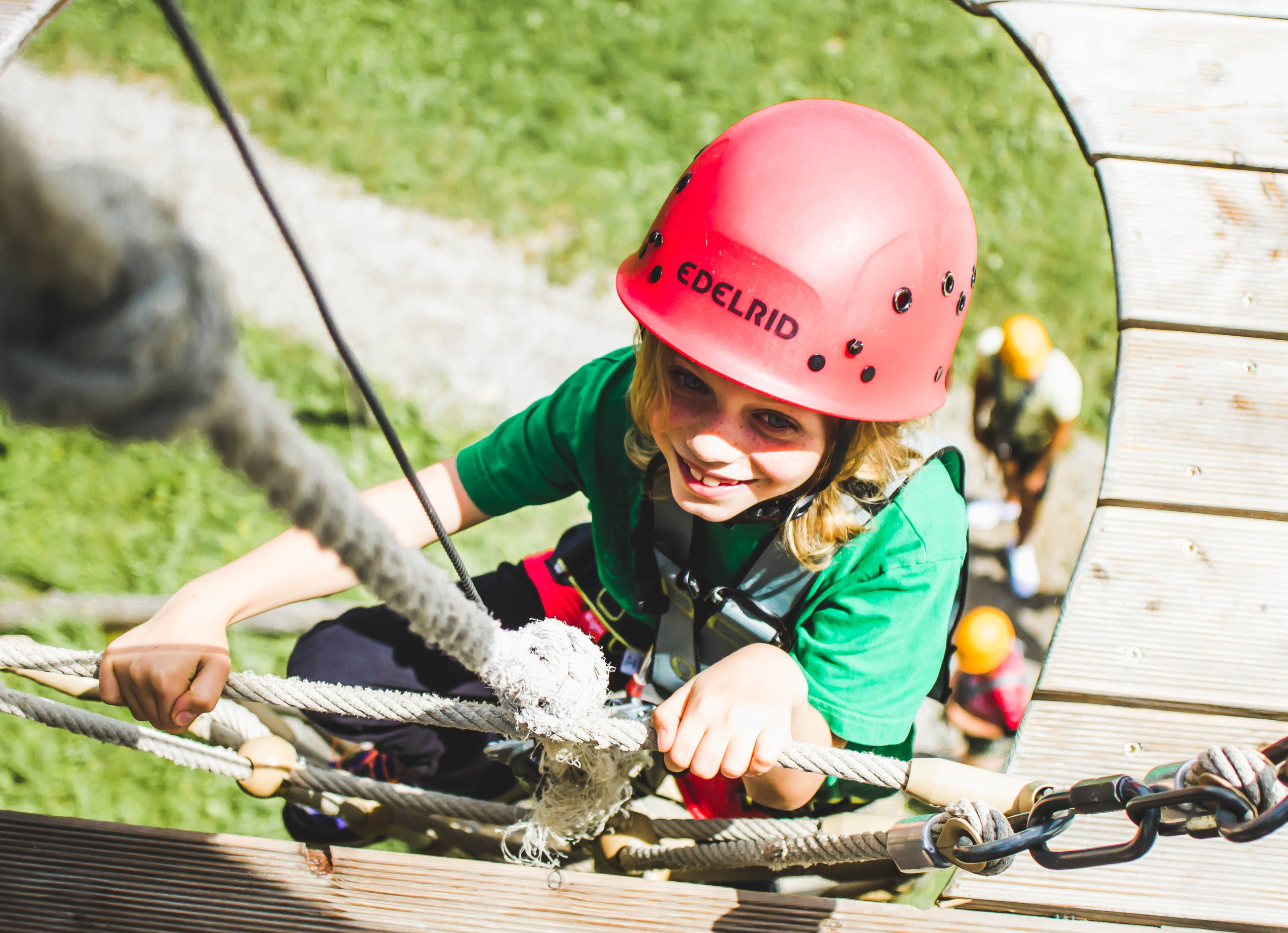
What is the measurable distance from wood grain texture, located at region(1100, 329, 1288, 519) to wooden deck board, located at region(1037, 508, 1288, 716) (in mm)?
45

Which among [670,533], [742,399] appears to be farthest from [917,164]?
[670,533]

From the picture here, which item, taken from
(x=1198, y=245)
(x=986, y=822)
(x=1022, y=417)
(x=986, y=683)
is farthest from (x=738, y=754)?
(x=1022, y=417)

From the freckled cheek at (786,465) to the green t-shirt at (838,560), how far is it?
155 millimetres

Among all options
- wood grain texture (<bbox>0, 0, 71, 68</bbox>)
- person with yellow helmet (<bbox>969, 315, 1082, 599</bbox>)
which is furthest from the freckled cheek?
person with yellow helmet (<bbox>969, 315, 1082, 599</bbox>)

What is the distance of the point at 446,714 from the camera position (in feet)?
3.76

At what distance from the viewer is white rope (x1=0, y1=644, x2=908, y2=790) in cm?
110

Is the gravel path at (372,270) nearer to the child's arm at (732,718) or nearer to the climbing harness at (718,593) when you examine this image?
the climbing harness at (718,593)

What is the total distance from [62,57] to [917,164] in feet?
14.8

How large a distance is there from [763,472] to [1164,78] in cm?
158

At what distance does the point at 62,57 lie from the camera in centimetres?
407

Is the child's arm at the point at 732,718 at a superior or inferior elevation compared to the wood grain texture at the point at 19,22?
inferior

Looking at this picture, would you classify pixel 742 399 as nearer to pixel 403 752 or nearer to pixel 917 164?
pixel 917 164

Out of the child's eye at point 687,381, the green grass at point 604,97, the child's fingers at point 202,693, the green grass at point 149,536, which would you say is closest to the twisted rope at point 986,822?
the child's eye at point 687,381

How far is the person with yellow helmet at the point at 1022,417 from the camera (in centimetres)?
304
